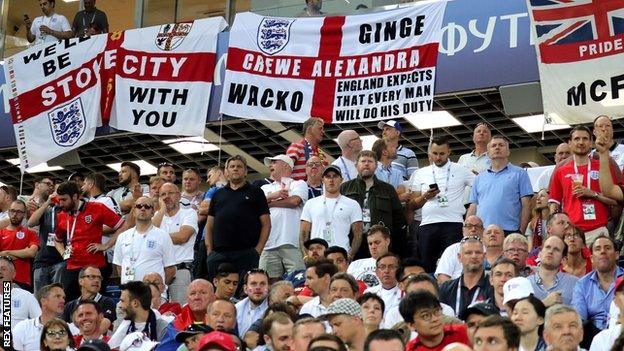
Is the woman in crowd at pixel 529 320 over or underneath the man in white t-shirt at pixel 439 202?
underneath

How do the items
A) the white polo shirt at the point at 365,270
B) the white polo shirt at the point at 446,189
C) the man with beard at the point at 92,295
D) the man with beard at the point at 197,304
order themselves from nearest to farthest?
the man with beard at the point at 197,304 < the white polo shirt at the point at 365,270 < the man with beard at the point at 92,295 < the white polo shirt at the point at 446,189

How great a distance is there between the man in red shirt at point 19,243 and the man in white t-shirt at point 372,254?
4056 mm

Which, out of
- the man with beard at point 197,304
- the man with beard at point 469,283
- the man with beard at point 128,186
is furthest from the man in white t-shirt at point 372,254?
the man with beard at point 128,186

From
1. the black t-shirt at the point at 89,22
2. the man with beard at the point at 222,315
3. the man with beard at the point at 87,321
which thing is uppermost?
the black t-shirt at the point at 89,22

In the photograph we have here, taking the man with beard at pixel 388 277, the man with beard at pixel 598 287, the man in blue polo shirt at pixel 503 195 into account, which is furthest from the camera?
the man in blue polo shirt at pixel 503 195

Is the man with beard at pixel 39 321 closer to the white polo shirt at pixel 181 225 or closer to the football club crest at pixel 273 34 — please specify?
the white polo shirt at pixel 181 225

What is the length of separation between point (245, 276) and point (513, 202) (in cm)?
262

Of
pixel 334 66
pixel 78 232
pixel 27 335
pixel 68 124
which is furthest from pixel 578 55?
pixel 68 124

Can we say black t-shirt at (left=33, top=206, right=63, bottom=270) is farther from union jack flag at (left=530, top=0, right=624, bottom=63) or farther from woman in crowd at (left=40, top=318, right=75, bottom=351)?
union jack flag at (left=530, top=0, right=624, bottom=63)

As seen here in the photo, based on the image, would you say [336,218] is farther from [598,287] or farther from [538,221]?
[598,287]

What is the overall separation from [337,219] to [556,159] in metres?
2.27

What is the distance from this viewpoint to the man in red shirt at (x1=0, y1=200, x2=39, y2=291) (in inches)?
622

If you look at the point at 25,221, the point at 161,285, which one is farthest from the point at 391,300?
the point at 25,221

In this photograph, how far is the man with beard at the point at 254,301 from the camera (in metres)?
12.7
